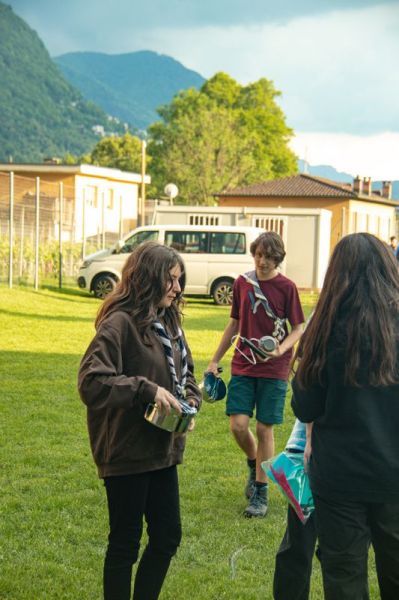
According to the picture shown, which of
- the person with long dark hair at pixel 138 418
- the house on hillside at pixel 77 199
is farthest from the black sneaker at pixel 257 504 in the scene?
the house on hillside at pixel 77 199

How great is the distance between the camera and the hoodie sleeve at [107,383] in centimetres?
347

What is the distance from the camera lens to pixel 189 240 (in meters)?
24.8

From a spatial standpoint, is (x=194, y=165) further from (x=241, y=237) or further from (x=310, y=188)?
(x=241, y=237)

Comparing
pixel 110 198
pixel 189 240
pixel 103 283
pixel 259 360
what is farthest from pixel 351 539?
pixel 110 198

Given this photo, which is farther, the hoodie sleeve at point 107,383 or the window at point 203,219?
the window at point 203,219

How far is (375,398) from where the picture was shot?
3.15 metres

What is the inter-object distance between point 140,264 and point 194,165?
187 feet

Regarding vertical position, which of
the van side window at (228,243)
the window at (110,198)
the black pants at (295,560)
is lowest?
the black pants at (295,560)

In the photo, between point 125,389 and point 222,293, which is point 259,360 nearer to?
point 125,389

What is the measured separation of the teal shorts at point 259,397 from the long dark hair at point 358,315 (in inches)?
106

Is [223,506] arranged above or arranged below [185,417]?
below

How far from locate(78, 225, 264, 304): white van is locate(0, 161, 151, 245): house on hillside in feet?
6.60

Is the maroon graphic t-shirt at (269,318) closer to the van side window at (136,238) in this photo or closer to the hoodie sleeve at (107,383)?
the hoodie sleeve at (107,383)

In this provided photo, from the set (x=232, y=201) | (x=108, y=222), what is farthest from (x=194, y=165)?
(x=108, y=222)
